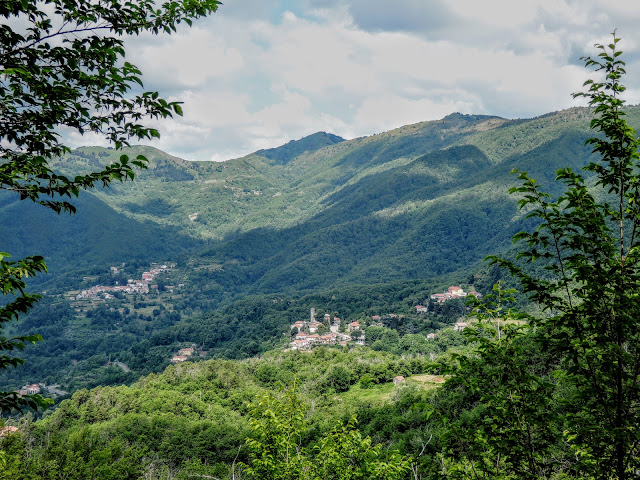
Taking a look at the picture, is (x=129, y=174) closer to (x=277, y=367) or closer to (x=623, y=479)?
(x=623, y=479)

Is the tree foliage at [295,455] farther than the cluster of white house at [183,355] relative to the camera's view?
No

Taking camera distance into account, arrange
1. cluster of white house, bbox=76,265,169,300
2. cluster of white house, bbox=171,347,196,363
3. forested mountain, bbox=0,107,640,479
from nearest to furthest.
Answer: forested mountain, bbox=0,107,640,479 → cluster of white house, bbox=171,347,196,363 → cluster of white house, bbox=76,265,169,300

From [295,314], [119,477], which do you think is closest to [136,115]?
[119,477]

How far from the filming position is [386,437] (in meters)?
35.0

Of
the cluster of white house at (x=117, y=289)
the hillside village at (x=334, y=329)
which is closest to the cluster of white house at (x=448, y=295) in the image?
the hillside village at (x=334, y=329)

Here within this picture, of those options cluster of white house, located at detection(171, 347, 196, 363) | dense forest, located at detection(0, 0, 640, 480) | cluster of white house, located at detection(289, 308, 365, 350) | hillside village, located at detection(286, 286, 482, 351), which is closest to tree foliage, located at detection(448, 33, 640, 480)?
dense forest, located at detection(0, 0, 640, 480)

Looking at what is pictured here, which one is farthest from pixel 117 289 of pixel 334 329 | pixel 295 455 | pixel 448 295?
pixel 295 455

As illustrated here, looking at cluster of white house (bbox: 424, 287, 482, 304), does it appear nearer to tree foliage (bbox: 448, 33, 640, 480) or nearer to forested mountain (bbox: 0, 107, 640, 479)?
forested mountain (bbox: 0, 107, 640, 479)

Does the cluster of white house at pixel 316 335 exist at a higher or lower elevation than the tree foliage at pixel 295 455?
higher

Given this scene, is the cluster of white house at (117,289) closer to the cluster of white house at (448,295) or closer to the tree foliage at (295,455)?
the cluster of white house at (448,295)

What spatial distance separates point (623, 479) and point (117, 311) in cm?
17009

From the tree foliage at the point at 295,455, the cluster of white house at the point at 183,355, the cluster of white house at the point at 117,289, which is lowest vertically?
the tree foliage at the point at 295,455

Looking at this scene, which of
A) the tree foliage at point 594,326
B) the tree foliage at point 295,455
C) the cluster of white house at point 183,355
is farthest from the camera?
the cluster of white house at point 183,355

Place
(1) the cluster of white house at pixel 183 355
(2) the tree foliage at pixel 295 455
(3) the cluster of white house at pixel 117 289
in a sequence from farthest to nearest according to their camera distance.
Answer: (3) the cluster of white house at pixel 117 289 < (1) the cluster of white house at pixel 183 355 < (2) the tree foliage at pixel 295 455
